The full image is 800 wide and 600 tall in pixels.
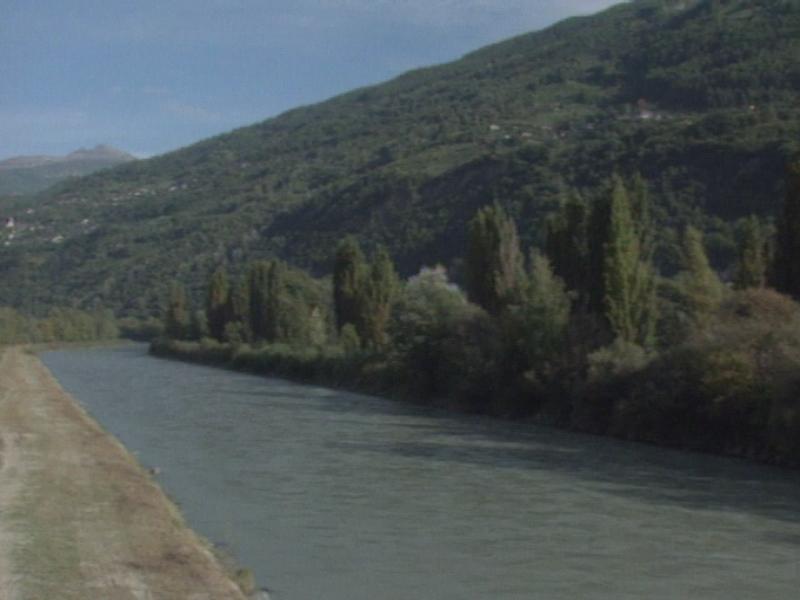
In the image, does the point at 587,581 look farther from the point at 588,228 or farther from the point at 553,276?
the point at 553,276

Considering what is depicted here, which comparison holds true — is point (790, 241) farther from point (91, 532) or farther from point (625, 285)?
point (91, 532)

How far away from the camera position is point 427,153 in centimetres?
19625

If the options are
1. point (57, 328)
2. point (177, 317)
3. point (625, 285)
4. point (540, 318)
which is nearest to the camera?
point (625, 285)

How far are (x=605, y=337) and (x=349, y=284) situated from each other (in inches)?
1296

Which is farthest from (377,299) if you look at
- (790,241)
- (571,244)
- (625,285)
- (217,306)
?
(790,241)

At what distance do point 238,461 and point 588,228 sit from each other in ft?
66.2

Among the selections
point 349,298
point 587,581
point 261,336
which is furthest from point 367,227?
point 587,581

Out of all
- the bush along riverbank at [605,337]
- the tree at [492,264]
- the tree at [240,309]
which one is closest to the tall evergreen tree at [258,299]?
the tree at [240,309]

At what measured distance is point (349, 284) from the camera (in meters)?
76.9

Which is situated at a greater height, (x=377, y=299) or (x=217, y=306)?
(x=377, y=299)

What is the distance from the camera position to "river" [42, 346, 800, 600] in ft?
61.5

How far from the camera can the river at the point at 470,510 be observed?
1875cm

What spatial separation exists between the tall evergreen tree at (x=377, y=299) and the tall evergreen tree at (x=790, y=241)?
3679 cm

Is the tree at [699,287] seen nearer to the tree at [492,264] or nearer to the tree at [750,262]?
the tree at [750,262]
